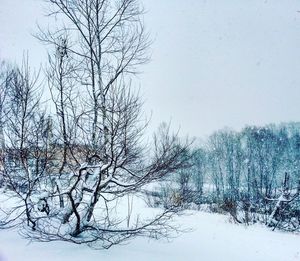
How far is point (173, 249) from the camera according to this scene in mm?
8734

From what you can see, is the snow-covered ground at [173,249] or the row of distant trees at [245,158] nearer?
the snow-covered ground at [173,249]

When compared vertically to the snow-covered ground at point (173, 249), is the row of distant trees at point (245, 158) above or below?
above

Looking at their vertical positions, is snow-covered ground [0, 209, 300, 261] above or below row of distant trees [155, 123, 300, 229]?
below

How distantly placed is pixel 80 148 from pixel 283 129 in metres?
57.0

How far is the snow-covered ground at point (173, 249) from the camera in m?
7.48

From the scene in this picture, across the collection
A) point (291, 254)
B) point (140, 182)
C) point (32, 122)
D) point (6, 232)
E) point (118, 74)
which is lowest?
point (291, 254)

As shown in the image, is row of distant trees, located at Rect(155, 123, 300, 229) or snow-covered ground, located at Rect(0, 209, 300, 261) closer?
snow-covered ground, located at Rect(0, 209, 300, 261)

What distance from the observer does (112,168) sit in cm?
877

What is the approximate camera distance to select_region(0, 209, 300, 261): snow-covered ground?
7.48 meters

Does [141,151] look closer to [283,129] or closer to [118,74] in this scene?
[118,74]

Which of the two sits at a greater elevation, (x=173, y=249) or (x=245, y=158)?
(x=245, y=158)

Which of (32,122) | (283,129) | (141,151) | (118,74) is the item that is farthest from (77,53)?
(283,129)

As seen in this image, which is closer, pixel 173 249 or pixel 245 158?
pixel 173 249

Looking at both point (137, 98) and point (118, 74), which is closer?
point (137, 98)
